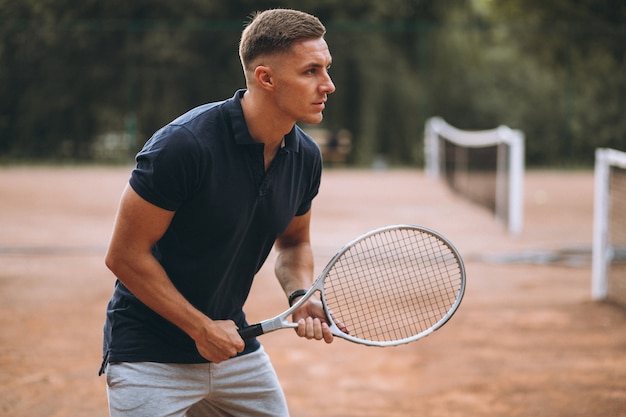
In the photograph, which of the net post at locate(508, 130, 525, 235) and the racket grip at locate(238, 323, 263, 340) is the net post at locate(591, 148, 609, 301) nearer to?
the net post at locate(508, 130, 525, 235)

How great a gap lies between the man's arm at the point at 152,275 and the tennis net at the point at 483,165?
841 cm

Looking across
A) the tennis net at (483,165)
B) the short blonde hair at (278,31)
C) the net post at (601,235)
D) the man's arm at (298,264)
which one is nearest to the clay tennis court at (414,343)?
the net post at (601,235)

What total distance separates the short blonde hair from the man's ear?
0.04 m

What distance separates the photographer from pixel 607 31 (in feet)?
62.5

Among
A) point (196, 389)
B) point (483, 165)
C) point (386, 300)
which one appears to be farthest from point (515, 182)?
point (196, 389)

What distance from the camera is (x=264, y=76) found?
2559 millimetres

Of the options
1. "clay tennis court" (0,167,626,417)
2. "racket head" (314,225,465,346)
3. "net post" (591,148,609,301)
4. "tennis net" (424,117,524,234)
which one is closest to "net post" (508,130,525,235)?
"tennis net" (424,117,524,234)

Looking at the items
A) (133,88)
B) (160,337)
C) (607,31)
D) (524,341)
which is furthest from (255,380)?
(607,31)

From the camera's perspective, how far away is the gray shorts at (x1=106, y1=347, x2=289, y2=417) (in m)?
2.61

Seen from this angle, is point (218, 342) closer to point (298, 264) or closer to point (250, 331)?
point (250, 331)

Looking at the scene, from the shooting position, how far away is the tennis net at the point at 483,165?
10695mm

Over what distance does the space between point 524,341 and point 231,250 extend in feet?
12.5

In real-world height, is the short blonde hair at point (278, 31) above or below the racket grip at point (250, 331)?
above

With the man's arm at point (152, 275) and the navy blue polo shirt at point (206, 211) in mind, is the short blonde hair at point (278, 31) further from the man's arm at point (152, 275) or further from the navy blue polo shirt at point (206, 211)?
the man's arm at point (152, 275)
